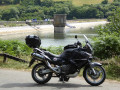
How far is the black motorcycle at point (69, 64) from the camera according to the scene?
6.20 meters

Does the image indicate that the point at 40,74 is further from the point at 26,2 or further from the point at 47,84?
the point at 26,2

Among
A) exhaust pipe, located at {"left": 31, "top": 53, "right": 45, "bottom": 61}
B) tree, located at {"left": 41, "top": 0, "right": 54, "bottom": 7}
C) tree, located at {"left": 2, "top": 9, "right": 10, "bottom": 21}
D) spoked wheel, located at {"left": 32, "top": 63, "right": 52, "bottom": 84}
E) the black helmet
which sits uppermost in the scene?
the black helmet

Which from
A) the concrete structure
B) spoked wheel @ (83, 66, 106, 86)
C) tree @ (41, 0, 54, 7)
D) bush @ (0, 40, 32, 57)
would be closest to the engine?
spoked wheel @ (83, 66, 106, 86)

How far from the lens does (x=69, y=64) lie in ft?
20.7

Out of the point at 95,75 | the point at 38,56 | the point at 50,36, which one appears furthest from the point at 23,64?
the point at 50,36

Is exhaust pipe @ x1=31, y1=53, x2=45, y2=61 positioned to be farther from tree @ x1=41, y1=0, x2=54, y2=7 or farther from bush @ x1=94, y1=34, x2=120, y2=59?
tree @ x1=41, y1=0, x2=54, y2=7

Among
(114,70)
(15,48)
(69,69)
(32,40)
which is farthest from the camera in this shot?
(15,48)

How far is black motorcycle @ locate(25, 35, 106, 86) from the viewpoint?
20.3ft

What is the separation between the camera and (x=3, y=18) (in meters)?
124

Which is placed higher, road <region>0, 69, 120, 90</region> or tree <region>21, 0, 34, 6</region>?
road <region>0, 69, 120, 90</region>

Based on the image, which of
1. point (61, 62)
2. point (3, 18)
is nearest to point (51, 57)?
point (61, 62)

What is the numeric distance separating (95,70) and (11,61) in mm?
4738

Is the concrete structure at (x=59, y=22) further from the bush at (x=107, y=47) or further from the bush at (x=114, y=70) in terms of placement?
the bush at (x=114, y=70)

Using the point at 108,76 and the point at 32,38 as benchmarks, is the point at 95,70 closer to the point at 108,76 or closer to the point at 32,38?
the point at 108,76
